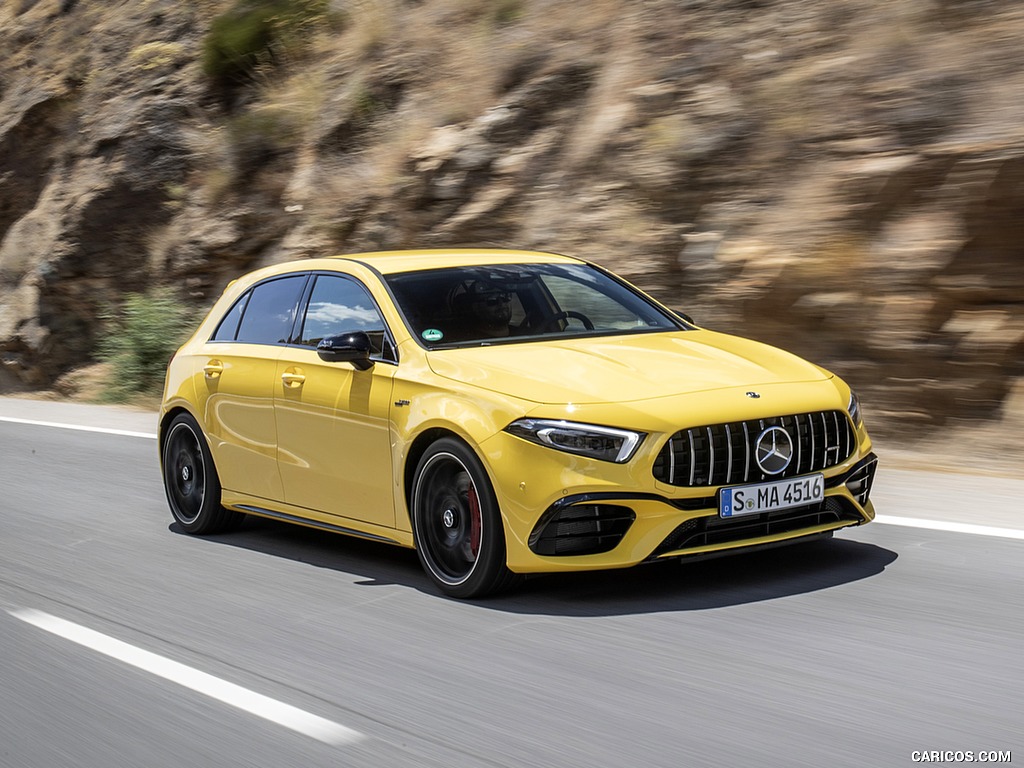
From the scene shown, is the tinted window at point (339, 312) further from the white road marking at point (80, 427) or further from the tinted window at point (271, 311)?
the white road marking at point (80, 427)

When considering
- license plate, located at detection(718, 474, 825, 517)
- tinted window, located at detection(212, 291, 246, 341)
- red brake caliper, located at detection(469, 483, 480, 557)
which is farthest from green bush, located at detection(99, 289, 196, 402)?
license plate, located at detection(718, 474, 825, 517)

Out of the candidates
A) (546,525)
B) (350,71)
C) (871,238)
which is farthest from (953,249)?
(350,71)

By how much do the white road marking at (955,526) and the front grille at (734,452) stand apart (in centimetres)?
131

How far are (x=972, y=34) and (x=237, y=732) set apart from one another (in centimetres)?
905

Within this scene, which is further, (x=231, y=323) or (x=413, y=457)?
(x=231, y=323)

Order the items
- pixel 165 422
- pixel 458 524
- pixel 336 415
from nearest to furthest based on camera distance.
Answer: pixel 458 524
pixel 336 415
pixel 165 422

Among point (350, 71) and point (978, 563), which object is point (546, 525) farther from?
point (350, 71)

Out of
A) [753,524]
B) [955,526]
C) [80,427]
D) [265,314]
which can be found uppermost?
[265,314]

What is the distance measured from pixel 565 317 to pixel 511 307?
272mm

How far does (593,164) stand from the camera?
1414cm

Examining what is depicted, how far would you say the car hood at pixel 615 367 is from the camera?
5699 mm

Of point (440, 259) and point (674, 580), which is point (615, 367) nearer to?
point (674, 580)

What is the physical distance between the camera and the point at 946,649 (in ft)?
16.1

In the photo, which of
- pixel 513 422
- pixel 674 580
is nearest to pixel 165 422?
pixel 513 422
